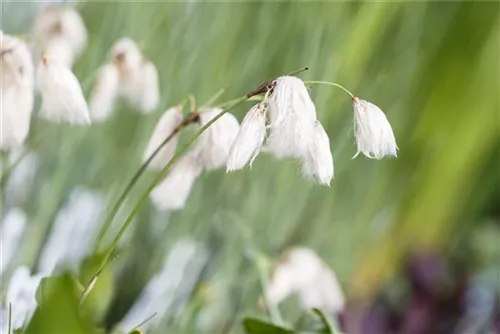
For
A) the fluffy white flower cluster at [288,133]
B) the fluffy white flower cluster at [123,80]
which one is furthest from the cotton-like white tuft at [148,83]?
the fluffy white flower cluster at [288,133]

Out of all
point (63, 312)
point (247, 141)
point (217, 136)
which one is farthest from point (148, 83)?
point (63, 312)

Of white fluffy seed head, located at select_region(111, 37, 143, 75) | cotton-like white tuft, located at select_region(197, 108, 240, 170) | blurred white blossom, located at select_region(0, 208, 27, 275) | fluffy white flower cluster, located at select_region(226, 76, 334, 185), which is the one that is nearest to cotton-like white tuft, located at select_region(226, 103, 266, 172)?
fluffy white flower cluster, located at select_region(226, 76, 334, 185)

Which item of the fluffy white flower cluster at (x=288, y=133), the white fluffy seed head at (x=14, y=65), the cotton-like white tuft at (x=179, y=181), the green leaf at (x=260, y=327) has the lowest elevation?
the green leaf at (x=260, y=327)

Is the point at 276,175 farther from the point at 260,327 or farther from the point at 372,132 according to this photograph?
the point at 372,132

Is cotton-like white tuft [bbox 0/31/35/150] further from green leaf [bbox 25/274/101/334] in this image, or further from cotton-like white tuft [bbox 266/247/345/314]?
cotton-like white tuft [bbox 266/247/345/314]

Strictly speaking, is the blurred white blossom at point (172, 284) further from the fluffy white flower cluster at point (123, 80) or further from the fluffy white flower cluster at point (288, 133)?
the fluffy white flower cluster at point (288, 133)

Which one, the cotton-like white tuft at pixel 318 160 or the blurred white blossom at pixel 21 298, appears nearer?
Answer: the cotton-like white tuft at pixel 318 160

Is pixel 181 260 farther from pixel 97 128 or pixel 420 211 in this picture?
pixel 420 211
